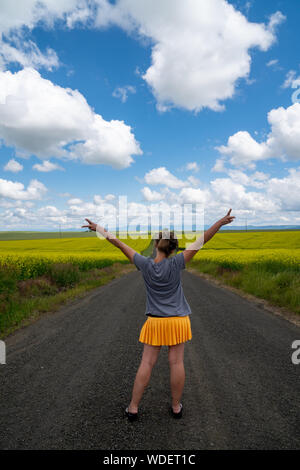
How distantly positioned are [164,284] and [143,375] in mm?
1026

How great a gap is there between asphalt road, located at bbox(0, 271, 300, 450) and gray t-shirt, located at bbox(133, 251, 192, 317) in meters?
1.21

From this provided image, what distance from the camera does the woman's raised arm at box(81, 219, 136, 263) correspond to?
3139 mm

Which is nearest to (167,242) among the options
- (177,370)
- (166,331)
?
(166,331)

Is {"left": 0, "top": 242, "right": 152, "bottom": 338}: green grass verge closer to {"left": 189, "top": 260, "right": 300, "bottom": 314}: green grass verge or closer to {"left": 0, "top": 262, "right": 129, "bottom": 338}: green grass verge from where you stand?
{"left": 0, "top": 262, "right": 129, "bottom": 338}: green grass verge

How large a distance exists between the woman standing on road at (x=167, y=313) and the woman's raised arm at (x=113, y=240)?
25 millimetres

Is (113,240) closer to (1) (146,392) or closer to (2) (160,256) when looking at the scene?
(2) (160,256)

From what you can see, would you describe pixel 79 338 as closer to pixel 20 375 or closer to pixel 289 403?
pixel 20 375

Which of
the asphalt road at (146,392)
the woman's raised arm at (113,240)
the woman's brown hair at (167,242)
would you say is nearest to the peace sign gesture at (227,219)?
the woman's brown hair at (167,242)

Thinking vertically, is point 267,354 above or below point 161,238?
below

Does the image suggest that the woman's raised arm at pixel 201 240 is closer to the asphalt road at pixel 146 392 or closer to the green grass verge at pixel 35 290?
the asphalt road at pixel 146 392

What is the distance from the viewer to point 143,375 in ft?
9.88
